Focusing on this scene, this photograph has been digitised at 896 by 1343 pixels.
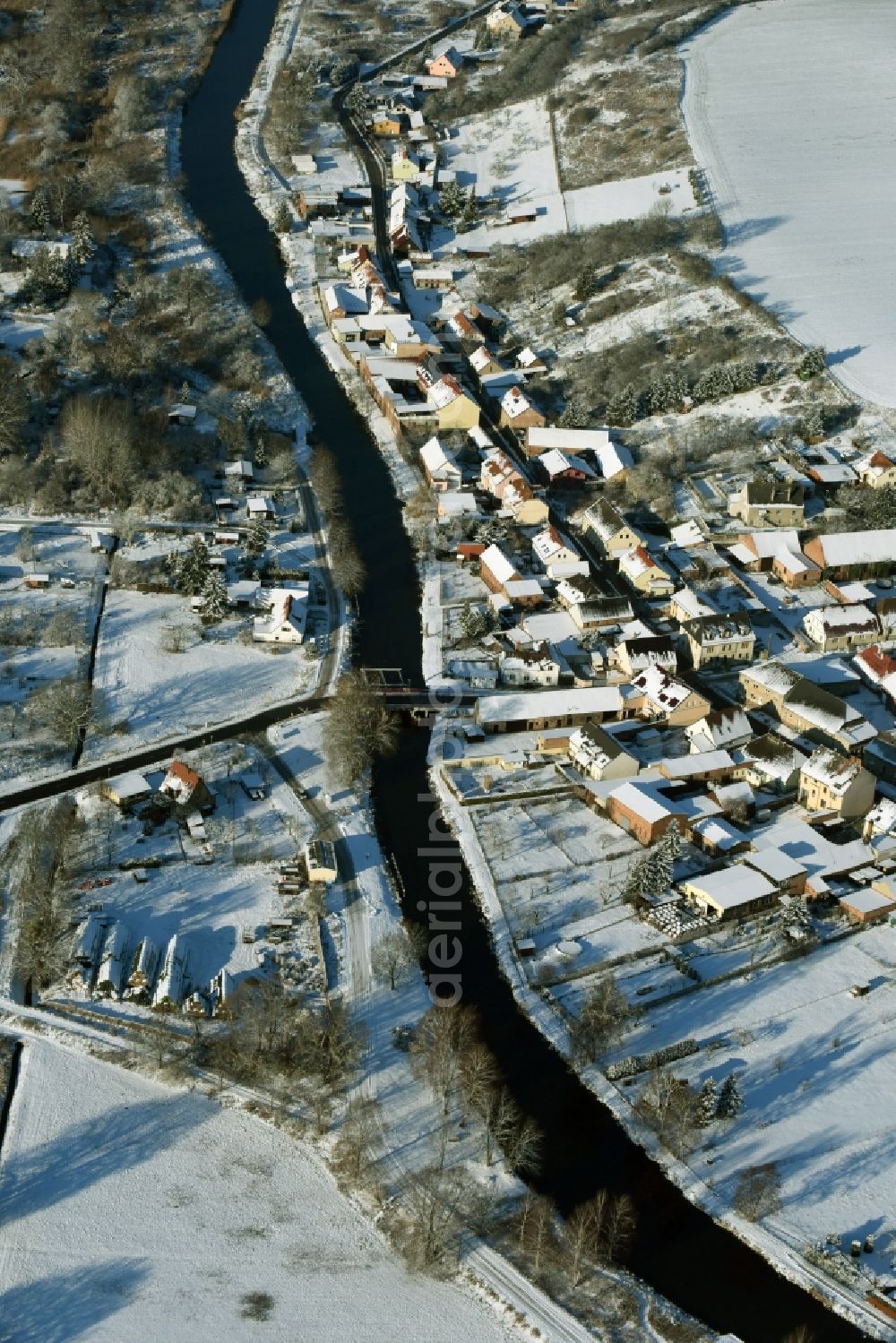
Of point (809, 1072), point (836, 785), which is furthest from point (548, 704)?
point (809, 1072)

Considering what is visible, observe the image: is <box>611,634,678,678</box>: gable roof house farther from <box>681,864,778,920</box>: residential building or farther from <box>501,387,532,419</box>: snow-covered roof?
<box>501,387,532,419</box>: snow-covered roof

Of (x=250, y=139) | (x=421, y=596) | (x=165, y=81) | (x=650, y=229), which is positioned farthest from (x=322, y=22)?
(x=421, y=596)

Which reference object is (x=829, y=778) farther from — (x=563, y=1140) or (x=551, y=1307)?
(x=551, y=1307)

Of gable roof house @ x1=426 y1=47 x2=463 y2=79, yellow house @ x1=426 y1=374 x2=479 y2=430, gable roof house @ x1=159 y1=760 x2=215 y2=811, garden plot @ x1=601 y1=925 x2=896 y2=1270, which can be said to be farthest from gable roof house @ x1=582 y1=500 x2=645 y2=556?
gable roof house @ x1=426 y1=47 x2=463 y2=79

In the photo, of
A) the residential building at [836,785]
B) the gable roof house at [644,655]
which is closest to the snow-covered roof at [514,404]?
the gable roof house at [644,655]

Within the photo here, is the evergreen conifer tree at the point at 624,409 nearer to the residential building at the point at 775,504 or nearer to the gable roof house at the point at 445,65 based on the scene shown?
the residential building at the point at 775,504
